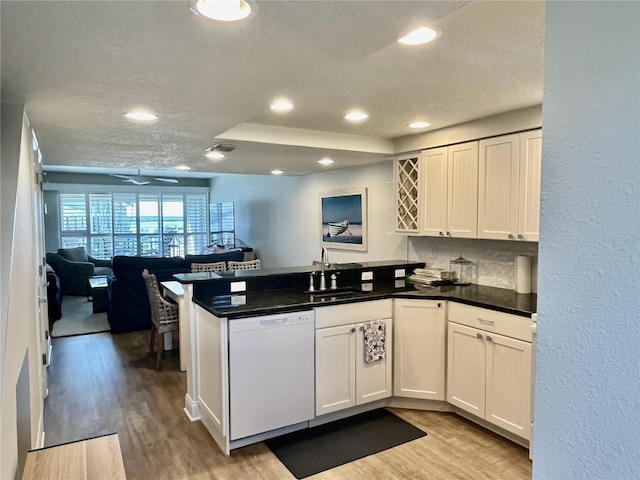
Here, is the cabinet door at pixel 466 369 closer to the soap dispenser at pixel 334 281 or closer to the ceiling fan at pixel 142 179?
Result: the soap dispenser at pixel 334 281

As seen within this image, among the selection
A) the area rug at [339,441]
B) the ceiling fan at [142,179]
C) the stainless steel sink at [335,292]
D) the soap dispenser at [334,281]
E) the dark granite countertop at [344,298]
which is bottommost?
the area rug at [339,441]

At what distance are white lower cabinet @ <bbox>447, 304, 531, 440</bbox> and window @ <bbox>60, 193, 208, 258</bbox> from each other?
8.64 meters

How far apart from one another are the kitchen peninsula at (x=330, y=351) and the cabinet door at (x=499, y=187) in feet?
1.65

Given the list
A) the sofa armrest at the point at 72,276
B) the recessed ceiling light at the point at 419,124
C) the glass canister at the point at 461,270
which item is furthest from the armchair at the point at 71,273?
the recessed ceiling light at the point at 419,124

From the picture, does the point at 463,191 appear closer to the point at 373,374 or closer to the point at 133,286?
the point at 373,374

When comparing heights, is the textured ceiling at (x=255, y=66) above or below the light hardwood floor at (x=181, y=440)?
above

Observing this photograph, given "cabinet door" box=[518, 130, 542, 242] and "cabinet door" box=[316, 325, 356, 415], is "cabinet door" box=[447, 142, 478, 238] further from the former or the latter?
"cabinet door" box=[316, 325, 356, 415]

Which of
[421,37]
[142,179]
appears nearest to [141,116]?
[421,37]

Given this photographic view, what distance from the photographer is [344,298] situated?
10.4 ft

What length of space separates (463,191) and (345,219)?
2120mm

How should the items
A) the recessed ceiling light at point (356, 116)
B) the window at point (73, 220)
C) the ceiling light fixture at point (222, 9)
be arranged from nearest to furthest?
the ceiling light fixture at point (222, 9) < the recessed ceiling light at point (356, 116) < the window at point (73, 220)

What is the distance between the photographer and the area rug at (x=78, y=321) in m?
5.66

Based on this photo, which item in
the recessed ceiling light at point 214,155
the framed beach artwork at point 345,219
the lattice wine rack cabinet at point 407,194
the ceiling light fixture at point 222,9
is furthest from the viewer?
the framed beach artwork at point 345,219

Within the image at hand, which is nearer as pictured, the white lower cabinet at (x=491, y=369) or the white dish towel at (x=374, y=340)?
the white lower cabinet at (x=491, y=369)
